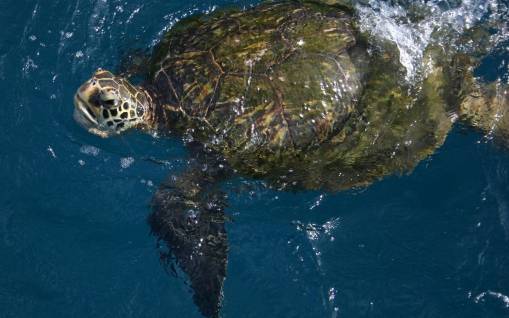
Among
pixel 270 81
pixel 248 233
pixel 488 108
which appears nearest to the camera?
pixel 270 81

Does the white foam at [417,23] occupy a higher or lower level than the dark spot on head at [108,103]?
lower

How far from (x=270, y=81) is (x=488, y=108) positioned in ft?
5.86

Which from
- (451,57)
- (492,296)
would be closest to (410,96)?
(451,57)

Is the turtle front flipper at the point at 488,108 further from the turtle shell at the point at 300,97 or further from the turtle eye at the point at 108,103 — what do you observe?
the turtle eye at the point at 108,103

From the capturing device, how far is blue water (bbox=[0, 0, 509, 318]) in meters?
Result: 3.93

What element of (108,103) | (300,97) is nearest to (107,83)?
(108,103)

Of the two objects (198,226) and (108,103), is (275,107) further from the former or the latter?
(108,103)

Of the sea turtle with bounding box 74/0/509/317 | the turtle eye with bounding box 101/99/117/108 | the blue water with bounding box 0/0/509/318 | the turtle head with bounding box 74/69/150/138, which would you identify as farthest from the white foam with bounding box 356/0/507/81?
the turtle eye with bounding box 101/99/117/108

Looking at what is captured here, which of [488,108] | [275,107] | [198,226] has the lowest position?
[198,226]

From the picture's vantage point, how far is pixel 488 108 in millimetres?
3953

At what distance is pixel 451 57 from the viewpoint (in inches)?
154

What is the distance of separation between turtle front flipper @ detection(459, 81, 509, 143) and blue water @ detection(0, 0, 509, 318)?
0.56 ft

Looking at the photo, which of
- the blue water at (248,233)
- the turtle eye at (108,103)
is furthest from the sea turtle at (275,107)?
the blue water at (248,233)

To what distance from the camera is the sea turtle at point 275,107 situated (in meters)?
3.38
